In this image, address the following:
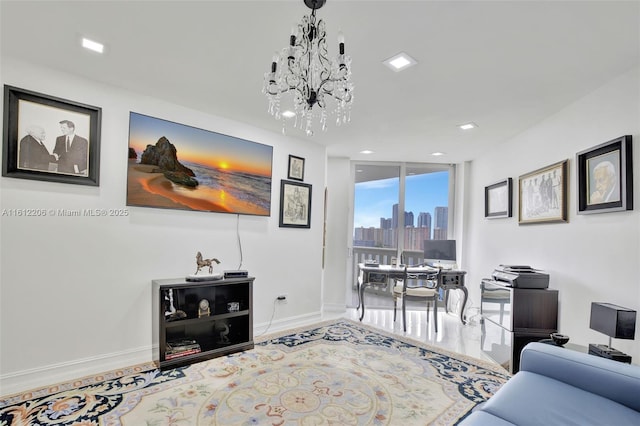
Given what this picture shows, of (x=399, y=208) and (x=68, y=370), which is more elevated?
(x=399, y=208)

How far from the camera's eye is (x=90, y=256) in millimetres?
2588

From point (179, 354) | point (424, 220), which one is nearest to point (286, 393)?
point (179, 354)

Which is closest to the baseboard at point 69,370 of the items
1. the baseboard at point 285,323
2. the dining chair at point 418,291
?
the baseboard at point 285,323

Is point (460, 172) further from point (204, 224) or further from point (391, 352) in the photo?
point (204, 224)

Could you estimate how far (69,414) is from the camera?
2.01 meters

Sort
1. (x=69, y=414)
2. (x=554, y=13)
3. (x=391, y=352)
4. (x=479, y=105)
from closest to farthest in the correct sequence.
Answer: (x=554, y=13) → (x=69, y=414) → (x=479, y=105) → (x=391, y=352)

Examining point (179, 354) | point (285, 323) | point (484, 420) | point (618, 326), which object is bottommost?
point (285, 323)

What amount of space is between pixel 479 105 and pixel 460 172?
2548mm

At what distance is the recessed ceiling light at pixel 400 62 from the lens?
2125mm

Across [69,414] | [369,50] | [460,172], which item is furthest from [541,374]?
[460,172]

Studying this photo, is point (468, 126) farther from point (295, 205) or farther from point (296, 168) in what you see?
point (295, 205)

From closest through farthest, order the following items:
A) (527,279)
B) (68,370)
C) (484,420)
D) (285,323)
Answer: (484,420)
(68,370)
(527,279)
(285,323)

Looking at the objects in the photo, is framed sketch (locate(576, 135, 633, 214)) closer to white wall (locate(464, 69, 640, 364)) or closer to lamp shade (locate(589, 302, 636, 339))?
white wall (locate(464, 69, 640, 364))

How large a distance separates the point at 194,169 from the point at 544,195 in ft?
11.7
